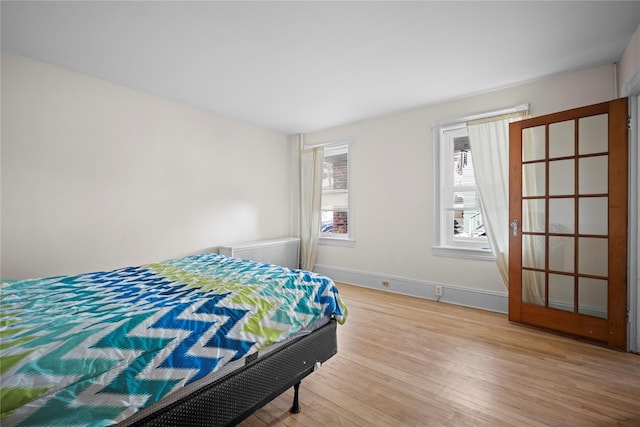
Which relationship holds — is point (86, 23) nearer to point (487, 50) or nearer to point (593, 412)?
point (487, 50)

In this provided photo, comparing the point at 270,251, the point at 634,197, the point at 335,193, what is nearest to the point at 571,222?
the point at 634,197

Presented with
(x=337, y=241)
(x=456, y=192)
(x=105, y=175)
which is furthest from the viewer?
(x=337, y=241)

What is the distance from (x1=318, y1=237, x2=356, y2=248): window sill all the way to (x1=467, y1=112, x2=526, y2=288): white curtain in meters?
1.98

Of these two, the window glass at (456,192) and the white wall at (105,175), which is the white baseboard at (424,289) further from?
the white wall at (105,175)

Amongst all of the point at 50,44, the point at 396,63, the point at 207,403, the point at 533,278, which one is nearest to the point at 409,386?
the point at 207,403

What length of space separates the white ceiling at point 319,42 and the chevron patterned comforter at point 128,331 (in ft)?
6.25

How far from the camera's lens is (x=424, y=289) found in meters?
3.86

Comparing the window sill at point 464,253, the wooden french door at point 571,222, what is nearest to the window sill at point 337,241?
the window sill at point 464,253

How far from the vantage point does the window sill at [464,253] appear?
134 inches

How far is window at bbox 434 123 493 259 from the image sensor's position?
3615 mm

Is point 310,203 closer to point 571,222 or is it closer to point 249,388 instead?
point 571,222

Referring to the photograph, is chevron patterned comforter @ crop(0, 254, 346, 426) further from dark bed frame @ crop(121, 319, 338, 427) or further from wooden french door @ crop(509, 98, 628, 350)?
wooden french door @ crop(509, 98, 628, 350)

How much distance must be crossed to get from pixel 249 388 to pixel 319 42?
99.9 inches

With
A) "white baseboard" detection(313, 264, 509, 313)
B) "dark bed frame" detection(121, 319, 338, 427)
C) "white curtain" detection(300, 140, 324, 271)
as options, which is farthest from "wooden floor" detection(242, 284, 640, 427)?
"white curtain" detection(300, 140, 324, 271)
